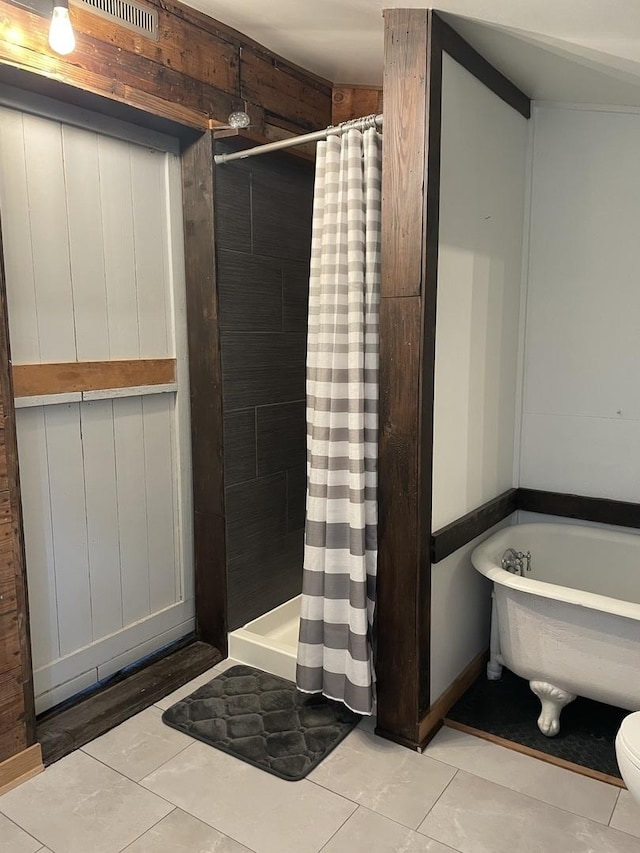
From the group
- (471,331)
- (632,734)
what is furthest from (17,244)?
(632,734)

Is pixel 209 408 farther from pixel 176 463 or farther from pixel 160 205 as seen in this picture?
pixel 160 205

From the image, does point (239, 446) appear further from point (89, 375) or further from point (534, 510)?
point (534, 510)

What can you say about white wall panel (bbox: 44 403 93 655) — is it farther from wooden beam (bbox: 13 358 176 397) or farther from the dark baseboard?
the dark baseboard

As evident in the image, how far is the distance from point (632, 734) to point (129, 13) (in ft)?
8.00

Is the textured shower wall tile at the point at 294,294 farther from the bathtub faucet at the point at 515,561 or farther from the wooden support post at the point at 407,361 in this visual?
the bathtub faucet at the point at 515,561

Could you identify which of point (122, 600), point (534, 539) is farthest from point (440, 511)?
point (122, 600)

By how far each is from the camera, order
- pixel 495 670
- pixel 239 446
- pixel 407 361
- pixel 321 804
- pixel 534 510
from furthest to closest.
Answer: pixel 534 510 → pixel 239 446 → pixel 495 670 → pixel 407 361 → pixel 321 804

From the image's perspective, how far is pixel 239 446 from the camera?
8.98 ft

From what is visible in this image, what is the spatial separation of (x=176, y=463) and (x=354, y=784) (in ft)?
4.38

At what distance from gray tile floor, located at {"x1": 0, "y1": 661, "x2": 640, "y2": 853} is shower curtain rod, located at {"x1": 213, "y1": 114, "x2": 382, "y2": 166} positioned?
2.02 m

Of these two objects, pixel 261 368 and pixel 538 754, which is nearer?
pixel 538 754

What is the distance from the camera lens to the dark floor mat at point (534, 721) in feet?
7.13

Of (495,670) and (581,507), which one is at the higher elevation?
(581,507)

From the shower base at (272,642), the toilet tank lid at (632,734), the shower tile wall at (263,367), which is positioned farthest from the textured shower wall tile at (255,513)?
the toilet tank lid at (632,734)
